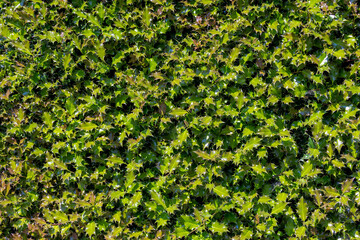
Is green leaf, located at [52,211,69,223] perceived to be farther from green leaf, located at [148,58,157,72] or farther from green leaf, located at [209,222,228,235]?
green leaf, located at [148,58,157,72]

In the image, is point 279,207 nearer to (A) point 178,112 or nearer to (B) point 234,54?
(A) point 178,112

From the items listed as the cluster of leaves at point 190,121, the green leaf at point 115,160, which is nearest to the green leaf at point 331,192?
the cluster of leaves at point 190,121

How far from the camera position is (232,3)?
6.69ft

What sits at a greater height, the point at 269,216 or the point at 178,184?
the point at 178,184

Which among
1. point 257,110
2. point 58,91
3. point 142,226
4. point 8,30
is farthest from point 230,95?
point 8,30

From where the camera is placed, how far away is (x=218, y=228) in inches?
77.3

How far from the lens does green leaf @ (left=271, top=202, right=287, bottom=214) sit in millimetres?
1917

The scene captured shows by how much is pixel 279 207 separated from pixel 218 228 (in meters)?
0.45

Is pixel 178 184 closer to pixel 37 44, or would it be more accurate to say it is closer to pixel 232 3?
pixel 232 3

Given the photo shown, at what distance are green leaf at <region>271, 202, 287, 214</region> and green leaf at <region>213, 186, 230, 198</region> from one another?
331 millimetres

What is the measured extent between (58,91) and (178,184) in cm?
121

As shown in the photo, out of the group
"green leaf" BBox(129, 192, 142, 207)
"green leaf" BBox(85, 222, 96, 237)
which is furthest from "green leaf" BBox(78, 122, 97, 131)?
"green leaf" BBox(85, 222, 96, 237)

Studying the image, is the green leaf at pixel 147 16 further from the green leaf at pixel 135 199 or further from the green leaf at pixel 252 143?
the green leaf at pixel 135 199

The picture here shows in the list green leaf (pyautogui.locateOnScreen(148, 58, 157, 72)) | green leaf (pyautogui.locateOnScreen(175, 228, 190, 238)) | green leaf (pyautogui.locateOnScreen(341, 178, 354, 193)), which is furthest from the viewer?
green leaf (pyautogui.locateOnScreen(148, 58, 157, 72))
